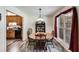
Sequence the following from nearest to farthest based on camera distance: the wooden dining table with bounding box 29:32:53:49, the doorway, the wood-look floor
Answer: the doorway < the wood-look floor < the wooden dining table with bounding box 29:32:53:49

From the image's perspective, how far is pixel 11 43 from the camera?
10.2ft

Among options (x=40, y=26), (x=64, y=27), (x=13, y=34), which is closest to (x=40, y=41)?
(x=40, y=26)

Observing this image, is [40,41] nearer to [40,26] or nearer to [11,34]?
[40,26]

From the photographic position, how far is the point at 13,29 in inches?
121

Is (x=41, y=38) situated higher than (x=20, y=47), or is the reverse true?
(x=41, y=38)

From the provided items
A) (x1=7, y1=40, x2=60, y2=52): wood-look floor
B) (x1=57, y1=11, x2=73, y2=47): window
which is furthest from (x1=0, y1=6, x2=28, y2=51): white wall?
(x1=57, y1=11, x2=73, y2=47): window

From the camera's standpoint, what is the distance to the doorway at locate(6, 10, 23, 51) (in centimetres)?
294

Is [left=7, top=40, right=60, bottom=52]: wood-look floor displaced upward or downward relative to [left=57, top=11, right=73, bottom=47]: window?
downward

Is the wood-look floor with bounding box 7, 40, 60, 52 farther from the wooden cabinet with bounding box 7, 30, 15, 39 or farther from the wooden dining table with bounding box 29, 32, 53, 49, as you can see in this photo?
the wooden dining table with bounding box 29, 32, 53, 49

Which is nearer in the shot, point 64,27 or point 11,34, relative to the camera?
point 11,34

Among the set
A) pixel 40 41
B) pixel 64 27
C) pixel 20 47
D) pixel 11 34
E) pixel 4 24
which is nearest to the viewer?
pixel 4 24

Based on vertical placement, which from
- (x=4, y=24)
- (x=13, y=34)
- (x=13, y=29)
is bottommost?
(x=13, y=34)

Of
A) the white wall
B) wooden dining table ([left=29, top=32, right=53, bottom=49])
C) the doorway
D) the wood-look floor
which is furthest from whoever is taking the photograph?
wooden dining table ([left=29, top=32, right=53, bottom=49])
